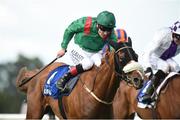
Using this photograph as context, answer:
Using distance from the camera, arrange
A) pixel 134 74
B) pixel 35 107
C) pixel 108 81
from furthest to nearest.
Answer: pixel 35 107 → pixel 108 81 → pixel 134 74

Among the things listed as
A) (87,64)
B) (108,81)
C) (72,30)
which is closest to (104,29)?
(87,64)

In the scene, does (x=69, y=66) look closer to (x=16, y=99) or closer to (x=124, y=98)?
(x=124, y=98)

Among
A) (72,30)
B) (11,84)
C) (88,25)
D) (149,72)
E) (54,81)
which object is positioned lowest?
(11,84)

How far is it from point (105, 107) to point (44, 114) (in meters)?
1.92

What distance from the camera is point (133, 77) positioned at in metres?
7.81

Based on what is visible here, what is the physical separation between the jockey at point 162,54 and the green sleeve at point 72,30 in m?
1.28

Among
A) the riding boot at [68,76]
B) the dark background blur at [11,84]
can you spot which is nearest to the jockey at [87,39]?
the riding boot at [68,76]

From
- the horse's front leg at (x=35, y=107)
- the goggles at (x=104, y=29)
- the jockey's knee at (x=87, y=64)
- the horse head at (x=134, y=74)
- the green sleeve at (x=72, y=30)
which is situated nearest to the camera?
the horse head at (x=134, y=74)

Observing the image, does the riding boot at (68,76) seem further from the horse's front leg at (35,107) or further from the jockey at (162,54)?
the jockey at (162,54)

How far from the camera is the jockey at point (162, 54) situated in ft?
30.3

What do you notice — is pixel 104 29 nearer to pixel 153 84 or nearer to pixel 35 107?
pixel 153 84

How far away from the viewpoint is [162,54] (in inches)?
380

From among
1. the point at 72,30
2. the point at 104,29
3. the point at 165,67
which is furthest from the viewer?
the point at 165,67

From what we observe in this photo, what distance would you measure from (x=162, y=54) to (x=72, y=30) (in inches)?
64.9
